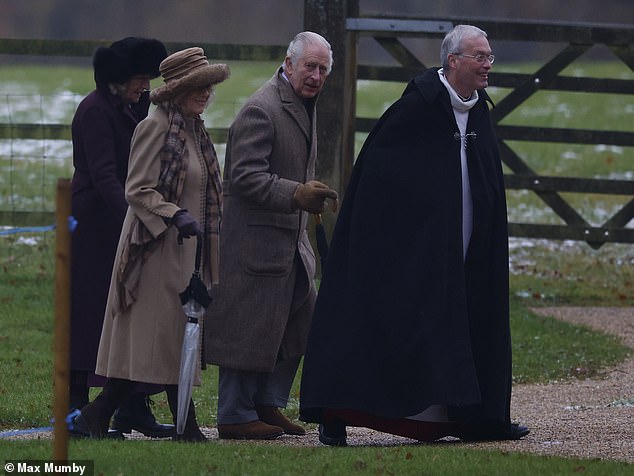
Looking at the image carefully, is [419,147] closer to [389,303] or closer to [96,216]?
[389,303]

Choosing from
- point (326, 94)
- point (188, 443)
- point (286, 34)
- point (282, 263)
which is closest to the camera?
point (188, 443)

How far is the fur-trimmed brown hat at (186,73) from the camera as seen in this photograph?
261 inches

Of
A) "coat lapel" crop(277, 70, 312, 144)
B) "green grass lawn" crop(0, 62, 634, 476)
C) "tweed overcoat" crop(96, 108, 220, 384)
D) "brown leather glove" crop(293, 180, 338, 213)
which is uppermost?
"coat lapel" crop(277, 70, 312, 144)

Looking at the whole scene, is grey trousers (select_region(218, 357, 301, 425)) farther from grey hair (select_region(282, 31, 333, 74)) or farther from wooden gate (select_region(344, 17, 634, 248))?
wooden gate (select_region(344, 17, 634, 248))

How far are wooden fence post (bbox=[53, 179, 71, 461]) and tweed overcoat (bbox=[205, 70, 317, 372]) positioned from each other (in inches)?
89.9

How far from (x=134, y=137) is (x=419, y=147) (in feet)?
4.02

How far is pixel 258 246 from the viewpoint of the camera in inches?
278

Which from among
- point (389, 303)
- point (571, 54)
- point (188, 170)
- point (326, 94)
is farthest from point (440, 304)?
point (571, 54)

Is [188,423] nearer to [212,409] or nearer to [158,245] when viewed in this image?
[158,245]

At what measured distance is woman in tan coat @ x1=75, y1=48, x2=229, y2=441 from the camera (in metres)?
6.59

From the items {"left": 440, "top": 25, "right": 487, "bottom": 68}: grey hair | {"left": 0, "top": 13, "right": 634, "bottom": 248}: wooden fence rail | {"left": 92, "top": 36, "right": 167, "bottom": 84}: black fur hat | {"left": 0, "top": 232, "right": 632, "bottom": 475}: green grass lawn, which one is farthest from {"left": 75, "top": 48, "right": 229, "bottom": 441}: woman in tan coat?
{"left": 0, "top": 13, "right": 634, "bottom": 248}: wooden fence rail

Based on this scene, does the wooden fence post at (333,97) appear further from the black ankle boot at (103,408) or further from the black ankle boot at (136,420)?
the black ankle boot at (103,408)

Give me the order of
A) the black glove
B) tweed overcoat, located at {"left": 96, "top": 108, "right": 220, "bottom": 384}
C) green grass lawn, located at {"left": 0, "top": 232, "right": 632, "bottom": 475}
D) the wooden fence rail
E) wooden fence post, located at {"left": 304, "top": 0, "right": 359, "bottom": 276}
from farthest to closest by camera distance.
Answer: the wooden fence rail < wooden fence post, located at {"left": 304, "top": 0, "right": 359, "bottom": 276} < tweed overcoat, located at {"left": 96, "top": 108, "right": 220, "bottom": 384} < the black glove < green grass lawn, located at {"left": 0, "top": 232, "right": 632, "bottom": 475}

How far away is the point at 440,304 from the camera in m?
6.73
